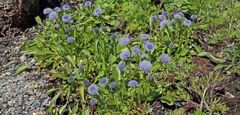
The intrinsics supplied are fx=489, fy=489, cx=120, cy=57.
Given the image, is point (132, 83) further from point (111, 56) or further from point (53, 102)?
point (53, 102)

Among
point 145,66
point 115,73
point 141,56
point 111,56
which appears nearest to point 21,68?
point 111,56

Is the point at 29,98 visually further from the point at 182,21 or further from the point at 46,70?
the point at 182,21

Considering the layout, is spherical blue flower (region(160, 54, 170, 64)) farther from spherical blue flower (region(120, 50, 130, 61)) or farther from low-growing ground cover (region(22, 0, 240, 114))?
spherical blue flower (region(120, 50, 130, 61))

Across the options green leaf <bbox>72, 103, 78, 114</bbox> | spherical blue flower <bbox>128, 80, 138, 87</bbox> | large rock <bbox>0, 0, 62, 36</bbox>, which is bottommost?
green leaf <bbox>72, 103, 78, 114</bbox>


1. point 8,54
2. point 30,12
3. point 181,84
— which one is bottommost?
point 181,84

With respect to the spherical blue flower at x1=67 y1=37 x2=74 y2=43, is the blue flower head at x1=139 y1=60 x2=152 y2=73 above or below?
below

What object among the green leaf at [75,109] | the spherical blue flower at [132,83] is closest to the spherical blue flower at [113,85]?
the spherical blue flower at [132,83]

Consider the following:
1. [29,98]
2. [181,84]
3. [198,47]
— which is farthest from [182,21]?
[29,98]

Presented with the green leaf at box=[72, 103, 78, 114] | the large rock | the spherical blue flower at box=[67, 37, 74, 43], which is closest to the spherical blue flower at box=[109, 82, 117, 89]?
the green leaf at box=[72, 103, 78, 114]
